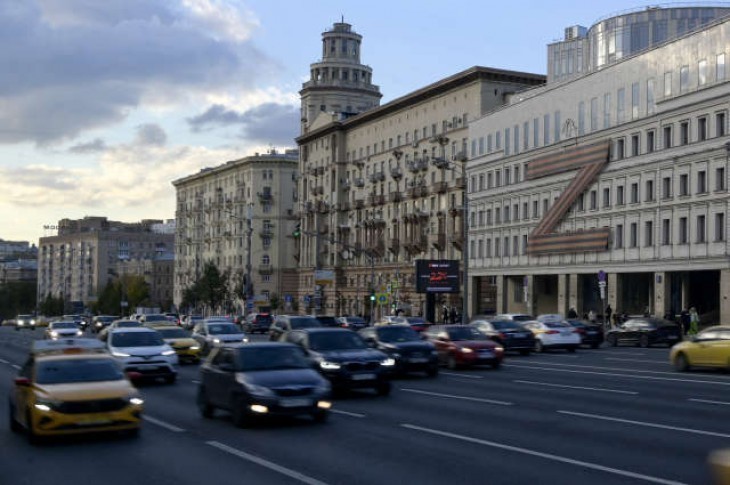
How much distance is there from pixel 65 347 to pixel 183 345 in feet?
54.3

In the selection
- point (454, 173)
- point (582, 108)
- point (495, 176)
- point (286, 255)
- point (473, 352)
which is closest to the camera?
point (473, 352)

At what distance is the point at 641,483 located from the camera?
11.7 metres

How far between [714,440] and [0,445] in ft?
34.8

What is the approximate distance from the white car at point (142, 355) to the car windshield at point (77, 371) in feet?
32.9

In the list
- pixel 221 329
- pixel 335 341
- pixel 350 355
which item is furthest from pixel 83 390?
pixel 221 329

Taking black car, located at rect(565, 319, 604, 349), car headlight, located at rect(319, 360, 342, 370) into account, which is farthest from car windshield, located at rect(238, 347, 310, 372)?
black car, located at rect(565, 319, 604, 349)

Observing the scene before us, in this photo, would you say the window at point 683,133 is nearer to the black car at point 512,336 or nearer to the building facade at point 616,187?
the building facade at point 616,187

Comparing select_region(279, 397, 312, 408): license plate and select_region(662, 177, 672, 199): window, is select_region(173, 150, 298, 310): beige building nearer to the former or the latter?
select_region(662, 177, 672, 199): window

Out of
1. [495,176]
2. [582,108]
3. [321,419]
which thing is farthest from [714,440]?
[495,176]

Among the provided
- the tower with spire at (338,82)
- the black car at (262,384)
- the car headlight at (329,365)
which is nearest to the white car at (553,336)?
the car headlight at (329,365)

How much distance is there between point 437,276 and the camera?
70938 millimetres

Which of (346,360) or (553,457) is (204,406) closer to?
(346,360)

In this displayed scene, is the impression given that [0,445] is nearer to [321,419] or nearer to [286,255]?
[321,419]

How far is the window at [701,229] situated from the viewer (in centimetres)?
5687
